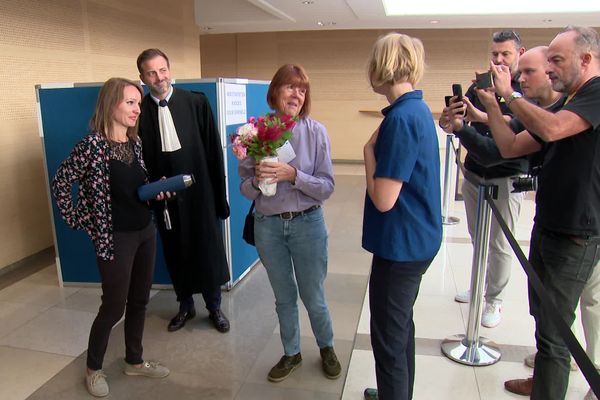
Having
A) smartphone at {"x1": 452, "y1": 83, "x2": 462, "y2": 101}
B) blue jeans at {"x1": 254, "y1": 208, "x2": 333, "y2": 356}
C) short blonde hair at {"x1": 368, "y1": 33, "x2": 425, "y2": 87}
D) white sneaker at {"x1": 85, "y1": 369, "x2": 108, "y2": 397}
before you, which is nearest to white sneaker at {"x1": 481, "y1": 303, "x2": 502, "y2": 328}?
blue jeans at {"x1": 254, "y1": 208, "x2": 333, "y2": 356}

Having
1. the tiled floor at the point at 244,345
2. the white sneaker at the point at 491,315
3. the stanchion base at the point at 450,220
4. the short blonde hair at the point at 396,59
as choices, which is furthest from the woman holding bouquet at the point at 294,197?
the stanchion base at the point at 450,220

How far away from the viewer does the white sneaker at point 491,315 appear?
119 inches

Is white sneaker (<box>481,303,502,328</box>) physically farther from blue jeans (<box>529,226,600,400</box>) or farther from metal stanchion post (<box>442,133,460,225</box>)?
metal stanchion post (<box>442,133,460,225</box>)

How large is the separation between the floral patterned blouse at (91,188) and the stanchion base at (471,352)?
1926mm

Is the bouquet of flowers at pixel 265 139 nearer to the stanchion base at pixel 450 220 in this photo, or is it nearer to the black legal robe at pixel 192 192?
the black legal robe at pixel 192 192

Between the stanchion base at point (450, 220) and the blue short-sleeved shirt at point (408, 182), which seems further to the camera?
the stanchion base at point (450, 220)

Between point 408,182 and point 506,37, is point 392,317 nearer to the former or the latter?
point 408,182

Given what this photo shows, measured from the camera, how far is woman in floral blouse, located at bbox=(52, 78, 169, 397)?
2104 mm

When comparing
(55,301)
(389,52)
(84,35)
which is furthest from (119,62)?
(389,52)

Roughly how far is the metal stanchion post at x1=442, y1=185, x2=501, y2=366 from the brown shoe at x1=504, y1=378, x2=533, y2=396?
0.70 feet

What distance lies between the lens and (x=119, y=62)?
18.1 feet

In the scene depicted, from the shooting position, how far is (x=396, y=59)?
Answer: 5.24 ft

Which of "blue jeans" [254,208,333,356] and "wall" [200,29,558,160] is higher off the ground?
"wall" [200,29,558,160]

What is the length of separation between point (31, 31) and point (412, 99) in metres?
3.98
